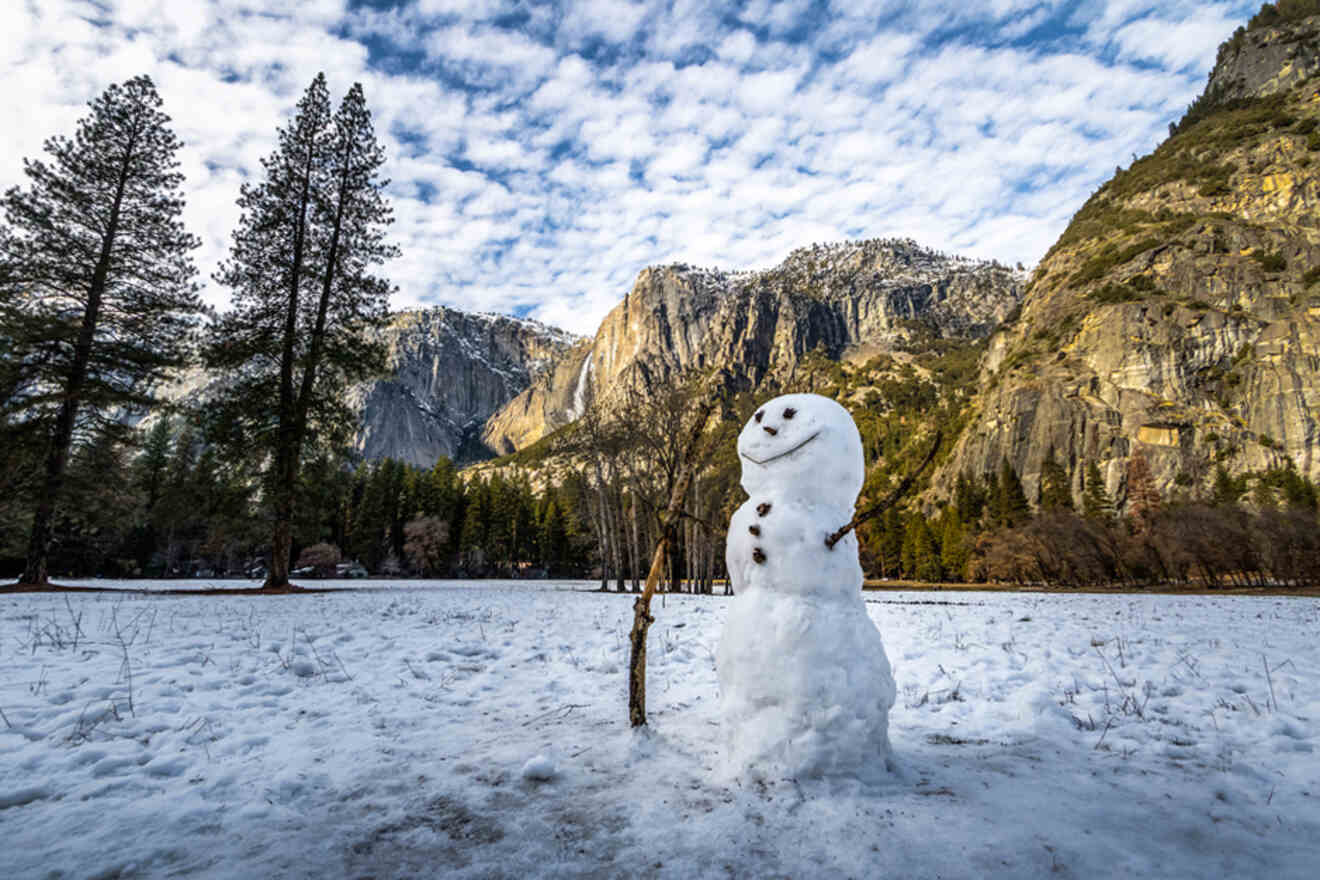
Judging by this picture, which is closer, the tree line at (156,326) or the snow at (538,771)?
the snow at (538,771)

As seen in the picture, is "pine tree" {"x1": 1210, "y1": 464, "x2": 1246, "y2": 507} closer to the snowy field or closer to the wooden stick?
the snowy field

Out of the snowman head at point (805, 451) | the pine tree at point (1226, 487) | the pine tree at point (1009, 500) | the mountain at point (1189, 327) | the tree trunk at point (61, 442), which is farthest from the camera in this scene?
the pine tree at point (1009, 500)

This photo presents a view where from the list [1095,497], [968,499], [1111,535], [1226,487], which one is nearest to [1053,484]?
[1095,497]

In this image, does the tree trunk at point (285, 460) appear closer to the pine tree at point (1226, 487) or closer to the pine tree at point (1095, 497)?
the pine tree at point (1095, 497)

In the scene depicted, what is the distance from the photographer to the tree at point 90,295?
44.4ft

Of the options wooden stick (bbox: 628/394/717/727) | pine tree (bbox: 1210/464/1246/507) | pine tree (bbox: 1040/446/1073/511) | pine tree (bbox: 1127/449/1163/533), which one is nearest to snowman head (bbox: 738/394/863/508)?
wooden stick (bbox: 628/394/717/727)

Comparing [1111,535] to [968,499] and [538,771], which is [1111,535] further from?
[538,771]

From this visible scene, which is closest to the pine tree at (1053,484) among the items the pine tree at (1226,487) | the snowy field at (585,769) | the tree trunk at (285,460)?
the pine tree at (1226,487)

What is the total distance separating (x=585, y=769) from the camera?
3246 millimetres

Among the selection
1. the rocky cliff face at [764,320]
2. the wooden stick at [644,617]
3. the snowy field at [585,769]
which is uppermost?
the rocky cliff face at [764,320]

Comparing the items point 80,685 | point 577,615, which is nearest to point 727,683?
point 80,685

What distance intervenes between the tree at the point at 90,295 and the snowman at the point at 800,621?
16890mm

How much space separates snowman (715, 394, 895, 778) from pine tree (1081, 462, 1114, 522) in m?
54.0

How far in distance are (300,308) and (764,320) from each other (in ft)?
516
